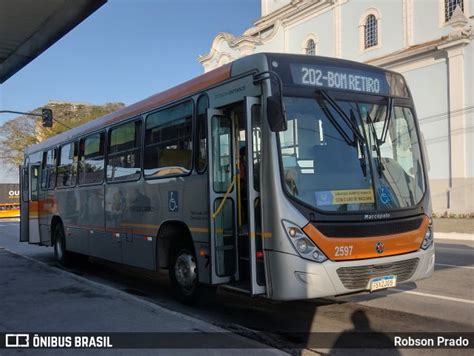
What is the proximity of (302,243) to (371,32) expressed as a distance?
2800cm

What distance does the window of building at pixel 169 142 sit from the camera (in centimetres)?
777

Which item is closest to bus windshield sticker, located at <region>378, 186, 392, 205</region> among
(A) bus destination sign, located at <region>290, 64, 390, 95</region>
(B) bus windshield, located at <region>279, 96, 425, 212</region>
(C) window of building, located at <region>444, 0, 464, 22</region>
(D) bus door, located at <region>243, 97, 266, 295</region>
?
(B) bus windshield, located at <region>279, 96, 425, 212</region>

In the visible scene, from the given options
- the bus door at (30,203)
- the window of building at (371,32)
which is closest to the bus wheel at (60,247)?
the bus door at (30,203)

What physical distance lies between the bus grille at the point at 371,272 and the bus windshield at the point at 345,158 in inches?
26.7

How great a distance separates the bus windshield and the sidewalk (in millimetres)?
1885

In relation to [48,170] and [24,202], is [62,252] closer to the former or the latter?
[48,170]

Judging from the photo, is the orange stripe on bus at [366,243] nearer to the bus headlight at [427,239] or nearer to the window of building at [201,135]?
the bus headlight at [427,239]

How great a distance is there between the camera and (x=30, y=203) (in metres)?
15.0

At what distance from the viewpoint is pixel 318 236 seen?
19.2ft

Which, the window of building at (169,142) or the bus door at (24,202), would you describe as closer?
the window of building at (169,142)

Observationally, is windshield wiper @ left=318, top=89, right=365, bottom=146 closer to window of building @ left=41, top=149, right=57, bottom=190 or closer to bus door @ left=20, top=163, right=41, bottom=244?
window of building @ left=41, top=149, right=57, bottom=190

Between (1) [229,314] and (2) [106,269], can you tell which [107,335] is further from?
(2) [106,269]

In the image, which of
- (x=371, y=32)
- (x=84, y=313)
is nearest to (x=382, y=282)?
(x=84, y=313)

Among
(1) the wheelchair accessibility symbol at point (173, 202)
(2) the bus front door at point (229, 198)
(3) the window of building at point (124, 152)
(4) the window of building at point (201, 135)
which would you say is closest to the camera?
(2) the bus front door at point (229, 198)
